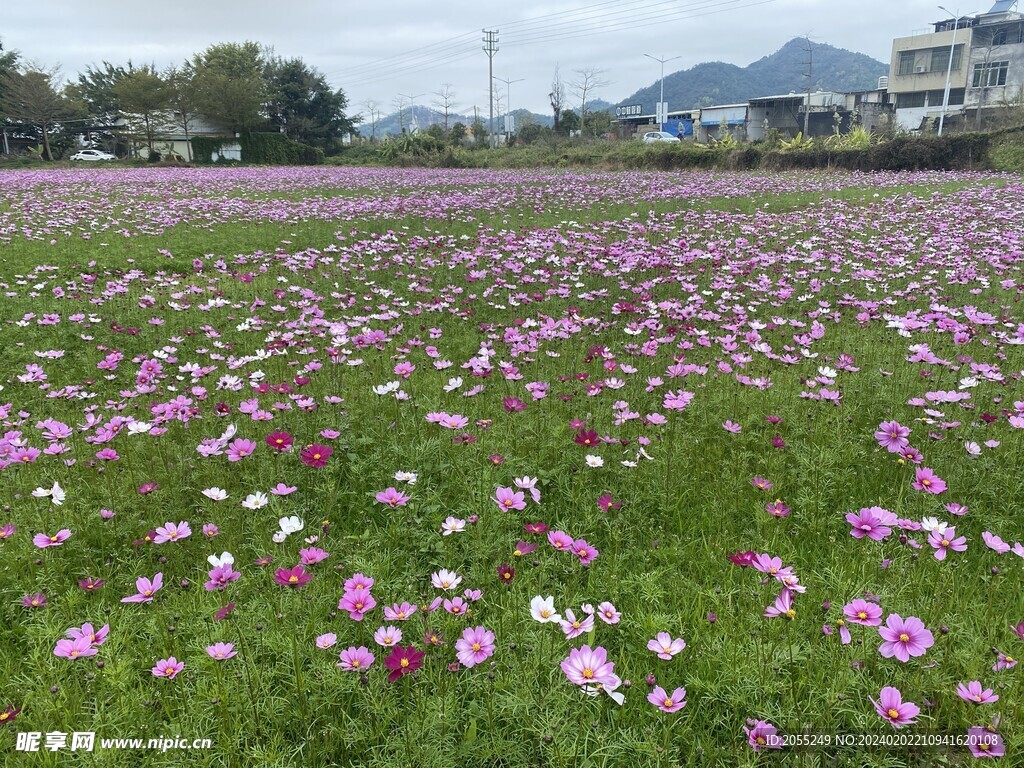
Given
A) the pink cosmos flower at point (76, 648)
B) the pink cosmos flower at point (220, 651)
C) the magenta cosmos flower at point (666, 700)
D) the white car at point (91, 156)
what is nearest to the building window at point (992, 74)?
the magenta cosmos flower at point (666, 700)

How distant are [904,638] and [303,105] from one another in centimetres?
5898

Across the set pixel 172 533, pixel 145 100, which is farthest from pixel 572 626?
pixel 145 100

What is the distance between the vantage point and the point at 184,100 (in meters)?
45.3

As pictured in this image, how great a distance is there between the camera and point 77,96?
48.2 meters

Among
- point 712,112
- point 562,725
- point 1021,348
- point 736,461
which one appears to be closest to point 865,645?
point 562,725

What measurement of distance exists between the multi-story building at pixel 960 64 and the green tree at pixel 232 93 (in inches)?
2163

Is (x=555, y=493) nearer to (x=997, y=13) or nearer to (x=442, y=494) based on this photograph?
(x=442, y=494)

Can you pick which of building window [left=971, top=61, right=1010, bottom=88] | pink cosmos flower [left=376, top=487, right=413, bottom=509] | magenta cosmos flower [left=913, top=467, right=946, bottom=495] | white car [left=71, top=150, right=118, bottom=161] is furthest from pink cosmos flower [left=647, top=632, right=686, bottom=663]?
building window [left=971, top=61, right=1010, bottom=88]

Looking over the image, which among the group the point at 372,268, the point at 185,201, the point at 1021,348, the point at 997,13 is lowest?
the point at 1021,348

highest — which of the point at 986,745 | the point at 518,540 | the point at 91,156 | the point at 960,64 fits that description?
the point at 960,64

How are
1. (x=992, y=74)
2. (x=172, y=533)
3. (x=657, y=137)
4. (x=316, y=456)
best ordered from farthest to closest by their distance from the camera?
(x=992, y=74)
(x=657, y=137)
(x=316, y=456)
(x=172, y=533)

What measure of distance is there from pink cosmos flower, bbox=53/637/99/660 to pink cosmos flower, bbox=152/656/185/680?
158mm

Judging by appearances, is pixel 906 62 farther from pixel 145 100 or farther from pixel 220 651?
pixel 220 651

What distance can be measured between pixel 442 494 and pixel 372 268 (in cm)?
485
